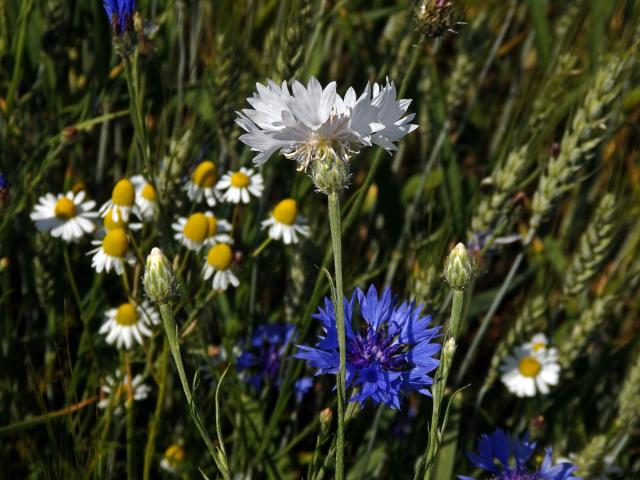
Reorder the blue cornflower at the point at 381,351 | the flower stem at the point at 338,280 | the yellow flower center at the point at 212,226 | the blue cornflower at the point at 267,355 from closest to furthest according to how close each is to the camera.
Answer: the flower stem at the point at 338,280 → the blue cornflower at the point at 381,351 → the yellow flower center at the point at 212,226 → the blue cornflower at the point at 267,355

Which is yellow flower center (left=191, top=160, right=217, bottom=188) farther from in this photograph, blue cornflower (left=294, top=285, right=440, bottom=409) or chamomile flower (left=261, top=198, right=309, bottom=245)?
blue cornflower (left=294, top=285, right=440, bottom=409)

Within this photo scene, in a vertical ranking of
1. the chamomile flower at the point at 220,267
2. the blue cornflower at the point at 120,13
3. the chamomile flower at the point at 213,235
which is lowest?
the chamomile flower at the point at 220,267

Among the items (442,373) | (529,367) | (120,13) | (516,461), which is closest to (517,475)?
(516,461)

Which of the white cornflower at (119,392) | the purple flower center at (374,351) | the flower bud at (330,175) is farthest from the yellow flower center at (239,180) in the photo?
the flower bud at (330,175)

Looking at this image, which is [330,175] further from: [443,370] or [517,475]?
[517,475]

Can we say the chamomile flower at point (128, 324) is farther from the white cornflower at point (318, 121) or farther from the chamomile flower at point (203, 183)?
the white cornflower at point (318, 121)

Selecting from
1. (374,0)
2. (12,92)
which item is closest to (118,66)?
(12,92)

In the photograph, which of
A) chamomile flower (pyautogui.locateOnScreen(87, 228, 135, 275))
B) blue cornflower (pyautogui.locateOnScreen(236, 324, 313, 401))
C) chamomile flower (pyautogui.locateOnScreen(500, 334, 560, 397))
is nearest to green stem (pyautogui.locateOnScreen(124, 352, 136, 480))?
chamomile flower (pyautogui.locateOnScreen(87, 228, 135, 275))
